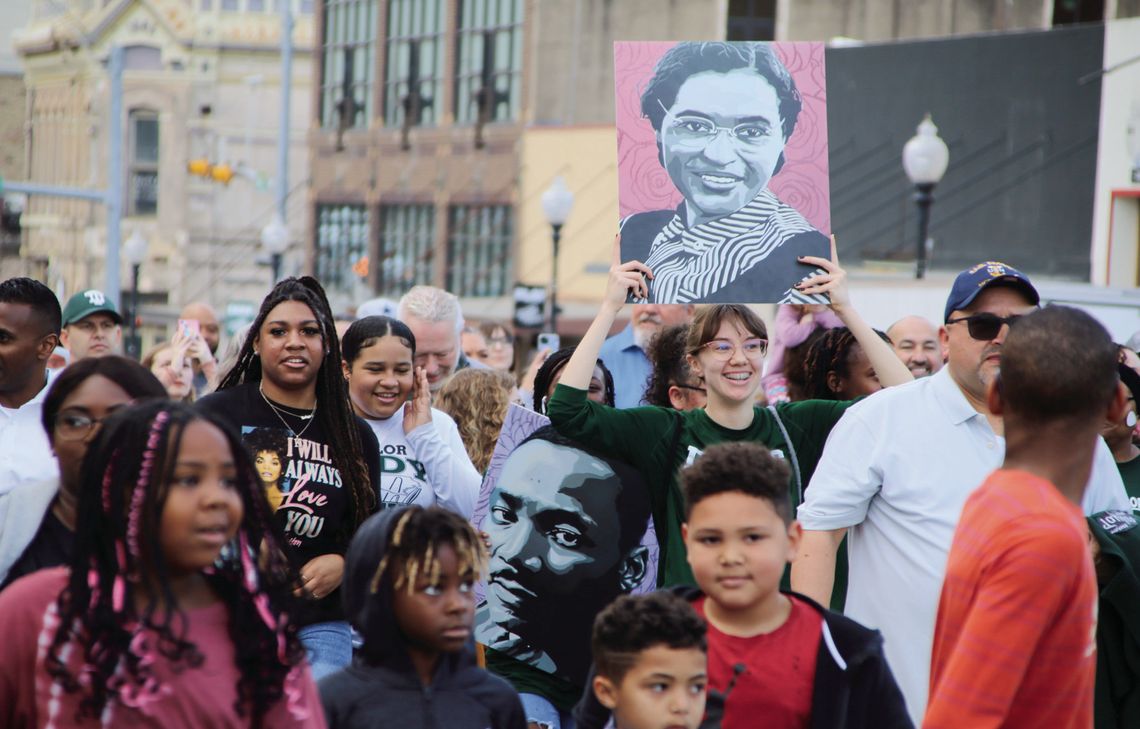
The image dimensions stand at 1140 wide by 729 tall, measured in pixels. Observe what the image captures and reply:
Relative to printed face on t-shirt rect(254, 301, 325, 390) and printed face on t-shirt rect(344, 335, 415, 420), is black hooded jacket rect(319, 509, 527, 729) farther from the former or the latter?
printed face on t-shirt rect(344, 335, 415, 420)

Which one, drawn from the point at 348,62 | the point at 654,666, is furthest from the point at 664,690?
the point at 348,62

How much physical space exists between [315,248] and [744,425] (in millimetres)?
38460

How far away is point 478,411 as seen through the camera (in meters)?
7.71

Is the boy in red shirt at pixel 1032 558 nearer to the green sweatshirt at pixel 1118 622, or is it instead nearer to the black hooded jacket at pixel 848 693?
the black hooded jacket at pixel 848 693

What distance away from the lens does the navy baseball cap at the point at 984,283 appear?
4.88 m

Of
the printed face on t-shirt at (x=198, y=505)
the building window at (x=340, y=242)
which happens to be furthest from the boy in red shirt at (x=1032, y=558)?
the building window at (x=340, y=242)

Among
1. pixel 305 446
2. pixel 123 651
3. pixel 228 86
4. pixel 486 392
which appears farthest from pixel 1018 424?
pixel 228 86

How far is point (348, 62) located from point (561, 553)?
123 ft

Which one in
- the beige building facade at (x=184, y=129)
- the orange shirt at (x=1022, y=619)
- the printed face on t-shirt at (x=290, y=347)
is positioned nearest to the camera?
the orange shirt at (x=1022, y=619)

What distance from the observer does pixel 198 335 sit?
975 centimetres

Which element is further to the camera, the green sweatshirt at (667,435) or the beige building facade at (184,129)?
the beige building facade at (184,129)

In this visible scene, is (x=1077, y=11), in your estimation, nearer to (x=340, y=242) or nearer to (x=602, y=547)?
(x=340, y=242)

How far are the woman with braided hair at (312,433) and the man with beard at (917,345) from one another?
4.08 meters

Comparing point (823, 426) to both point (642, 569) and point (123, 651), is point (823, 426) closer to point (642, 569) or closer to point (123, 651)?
point (642, 569)
